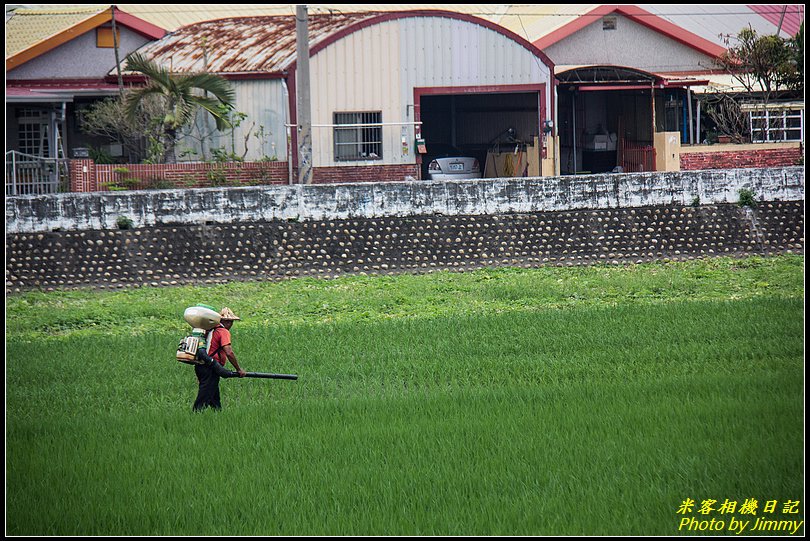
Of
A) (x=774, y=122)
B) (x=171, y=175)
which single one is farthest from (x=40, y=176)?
(x=774, y=122)

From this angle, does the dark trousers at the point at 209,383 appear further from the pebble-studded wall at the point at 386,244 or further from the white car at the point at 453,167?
the white car at the point at 453,167

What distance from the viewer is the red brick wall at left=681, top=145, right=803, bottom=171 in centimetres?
2383

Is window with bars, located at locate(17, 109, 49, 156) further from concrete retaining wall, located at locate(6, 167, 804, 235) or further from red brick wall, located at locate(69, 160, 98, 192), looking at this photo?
concrete retaining wall, located at locate(6, 167, 804, 235)

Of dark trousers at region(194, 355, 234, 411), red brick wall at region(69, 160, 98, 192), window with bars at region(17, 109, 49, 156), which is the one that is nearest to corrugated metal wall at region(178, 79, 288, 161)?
red brick wall at region(69, 160, 98, 192)

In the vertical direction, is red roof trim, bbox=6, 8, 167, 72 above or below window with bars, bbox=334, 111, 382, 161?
above

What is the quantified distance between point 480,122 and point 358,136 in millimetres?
6989

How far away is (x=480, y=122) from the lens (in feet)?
104

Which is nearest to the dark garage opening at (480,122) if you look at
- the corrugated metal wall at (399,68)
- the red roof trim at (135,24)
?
the corrugated metal wall at (399,68)

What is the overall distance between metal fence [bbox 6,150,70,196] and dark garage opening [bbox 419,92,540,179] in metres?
11.3

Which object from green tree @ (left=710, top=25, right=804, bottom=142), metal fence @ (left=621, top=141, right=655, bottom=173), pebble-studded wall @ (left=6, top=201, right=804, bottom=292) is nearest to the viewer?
pebble-studded wall @ (left=6, top=201, right=804, bottom=292)

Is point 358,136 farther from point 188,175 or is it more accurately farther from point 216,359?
point 216,359

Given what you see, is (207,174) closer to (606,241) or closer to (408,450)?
(606,241)

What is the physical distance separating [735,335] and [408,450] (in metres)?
6.27

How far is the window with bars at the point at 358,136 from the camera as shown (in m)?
25.5
